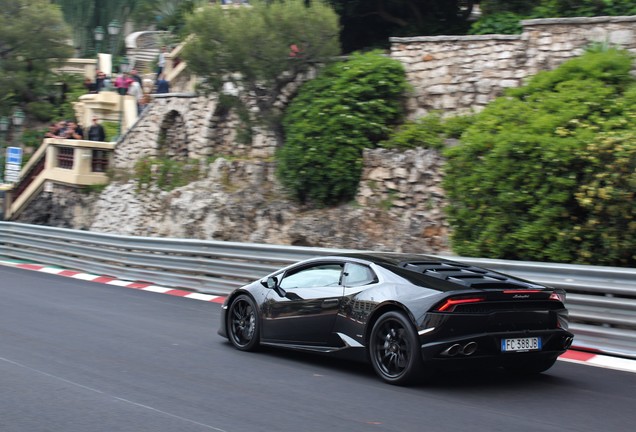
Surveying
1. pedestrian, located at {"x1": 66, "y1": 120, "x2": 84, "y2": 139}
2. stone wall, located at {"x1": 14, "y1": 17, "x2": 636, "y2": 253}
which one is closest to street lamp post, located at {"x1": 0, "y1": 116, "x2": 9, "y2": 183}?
pedestrian, located at {"x1": 66, "y1": 120, "x2": 84, "y2": 139}

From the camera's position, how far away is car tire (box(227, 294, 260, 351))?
9578 mm

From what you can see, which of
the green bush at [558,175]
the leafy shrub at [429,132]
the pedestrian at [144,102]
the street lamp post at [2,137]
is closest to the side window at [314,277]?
the green bush at [558,175]

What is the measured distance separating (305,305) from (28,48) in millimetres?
30524

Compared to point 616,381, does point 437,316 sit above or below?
above

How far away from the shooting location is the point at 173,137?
85.1 feet

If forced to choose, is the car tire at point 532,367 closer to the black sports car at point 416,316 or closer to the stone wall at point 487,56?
the black sports car at point 416,316

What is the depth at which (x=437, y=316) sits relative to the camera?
732cm

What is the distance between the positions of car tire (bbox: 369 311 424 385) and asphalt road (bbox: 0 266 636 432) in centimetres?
16

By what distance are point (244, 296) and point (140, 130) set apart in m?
18.4

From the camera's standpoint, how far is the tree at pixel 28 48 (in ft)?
115

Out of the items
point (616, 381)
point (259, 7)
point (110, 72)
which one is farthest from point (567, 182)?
point (110, 72)

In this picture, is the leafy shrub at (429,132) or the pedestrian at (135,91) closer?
the leafy shrub at (429,132)

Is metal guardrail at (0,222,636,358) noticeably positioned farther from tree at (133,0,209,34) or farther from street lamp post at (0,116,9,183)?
tree at (133,0,209,34)

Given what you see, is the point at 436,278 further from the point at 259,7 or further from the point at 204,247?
the point at 259,7
